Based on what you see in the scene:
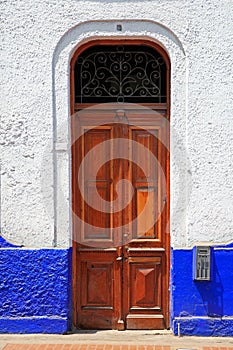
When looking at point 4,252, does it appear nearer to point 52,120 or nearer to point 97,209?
point 97,209

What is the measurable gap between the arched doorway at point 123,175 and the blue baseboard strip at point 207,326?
0.33m

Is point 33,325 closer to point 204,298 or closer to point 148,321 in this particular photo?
point 148,321

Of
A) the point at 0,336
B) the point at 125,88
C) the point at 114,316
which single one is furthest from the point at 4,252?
the point at 125,88

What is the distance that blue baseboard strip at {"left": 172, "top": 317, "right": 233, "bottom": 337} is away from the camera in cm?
655

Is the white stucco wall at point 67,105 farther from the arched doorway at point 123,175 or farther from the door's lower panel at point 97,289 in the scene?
the door's lower panel at point 97,289

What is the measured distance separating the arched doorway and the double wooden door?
0.5 inches

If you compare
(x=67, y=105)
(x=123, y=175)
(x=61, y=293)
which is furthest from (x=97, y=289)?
(x=67, y=105)

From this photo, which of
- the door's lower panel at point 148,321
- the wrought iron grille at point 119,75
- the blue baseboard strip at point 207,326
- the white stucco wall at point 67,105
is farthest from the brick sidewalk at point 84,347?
the wrought iron grille at point 119,75

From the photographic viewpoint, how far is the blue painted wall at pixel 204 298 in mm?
6543

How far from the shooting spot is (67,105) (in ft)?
21.6

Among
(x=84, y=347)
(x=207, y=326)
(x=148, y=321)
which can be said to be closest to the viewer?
(x=84, y=347)

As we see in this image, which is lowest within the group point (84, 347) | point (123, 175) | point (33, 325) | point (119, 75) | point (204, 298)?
point (84, 347)

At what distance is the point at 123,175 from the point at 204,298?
1693mm

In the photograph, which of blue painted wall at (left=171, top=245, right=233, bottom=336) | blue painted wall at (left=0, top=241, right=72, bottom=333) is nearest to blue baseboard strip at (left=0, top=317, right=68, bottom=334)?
blue painted wall at (left=0, top=241, right=72, bottom=333)
